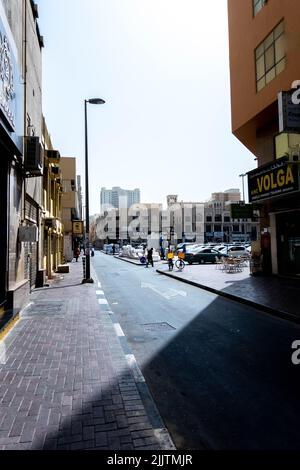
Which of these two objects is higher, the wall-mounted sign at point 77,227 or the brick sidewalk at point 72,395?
the wall-mounted sign at point 77,227

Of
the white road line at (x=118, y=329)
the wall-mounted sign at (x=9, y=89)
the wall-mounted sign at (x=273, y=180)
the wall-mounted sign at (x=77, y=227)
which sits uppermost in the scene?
A: the wall-mounted sign at (x=9, y=89)

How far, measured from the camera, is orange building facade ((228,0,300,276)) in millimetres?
13289

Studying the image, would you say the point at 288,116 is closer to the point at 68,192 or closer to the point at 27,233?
the point at 27,233

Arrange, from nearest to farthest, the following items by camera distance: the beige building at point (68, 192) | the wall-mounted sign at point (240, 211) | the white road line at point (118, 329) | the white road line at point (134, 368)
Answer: the white road line at point (134, 368) < the white road line at point (118, 329) < the wall-mounted sign at point (240, 211) < the beige building at point (68, 192)

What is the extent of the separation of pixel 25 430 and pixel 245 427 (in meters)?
2.32

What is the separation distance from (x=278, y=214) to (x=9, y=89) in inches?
525

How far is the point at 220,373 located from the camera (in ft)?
16.9

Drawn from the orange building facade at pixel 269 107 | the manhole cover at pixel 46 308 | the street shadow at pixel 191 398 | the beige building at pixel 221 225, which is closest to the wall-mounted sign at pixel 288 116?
the orange building facade at pixel 269 107

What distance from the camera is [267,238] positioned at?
17.6 m

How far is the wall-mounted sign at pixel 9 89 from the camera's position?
7395 millimetres

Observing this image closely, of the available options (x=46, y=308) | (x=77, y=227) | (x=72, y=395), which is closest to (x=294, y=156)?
(x=46, y=308)

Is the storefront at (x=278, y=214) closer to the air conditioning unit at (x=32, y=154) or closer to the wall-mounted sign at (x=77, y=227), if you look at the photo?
the air conditioning unit at (x=32, y=154)

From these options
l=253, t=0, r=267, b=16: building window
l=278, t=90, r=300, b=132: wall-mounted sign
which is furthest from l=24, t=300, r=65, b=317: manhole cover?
l=253, t=0, r=267, b=16: building window

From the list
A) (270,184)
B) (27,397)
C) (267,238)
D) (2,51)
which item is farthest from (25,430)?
(267,238)
